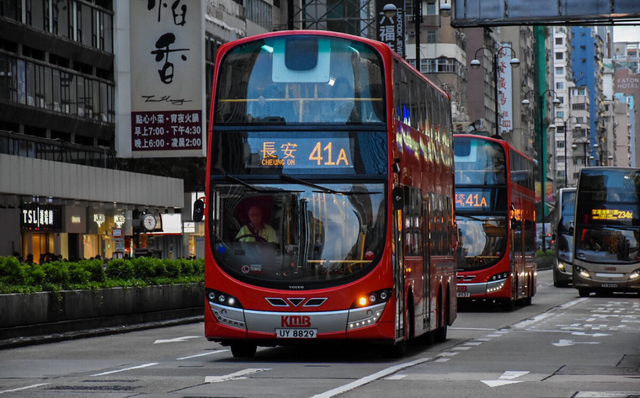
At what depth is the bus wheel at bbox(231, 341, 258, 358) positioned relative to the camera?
1738cm

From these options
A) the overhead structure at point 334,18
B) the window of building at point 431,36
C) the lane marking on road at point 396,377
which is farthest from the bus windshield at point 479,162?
the window of building at point 431,36

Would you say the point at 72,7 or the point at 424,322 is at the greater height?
the point at 72,7

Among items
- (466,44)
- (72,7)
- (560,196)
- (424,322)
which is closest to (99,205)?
(72,7)

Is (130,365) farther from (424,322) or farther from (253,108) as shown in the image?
(424,322)

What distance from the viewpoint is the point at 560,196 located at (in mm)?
54375

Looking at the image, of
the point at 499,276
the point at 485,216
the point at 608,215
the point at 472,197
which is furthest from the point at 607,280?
the point at 472,197

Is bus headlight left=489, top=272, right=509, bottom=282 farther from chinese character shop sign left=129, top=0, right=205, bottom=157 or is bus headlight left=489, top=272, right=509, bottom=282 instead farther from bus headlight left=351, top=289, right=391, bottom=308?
bus headlight left=351, top=289, right=391, bottom=308

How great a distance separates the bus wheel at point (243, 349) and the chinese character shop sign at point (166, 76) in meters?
26.0

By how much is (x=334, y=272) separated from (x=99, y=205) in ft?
121

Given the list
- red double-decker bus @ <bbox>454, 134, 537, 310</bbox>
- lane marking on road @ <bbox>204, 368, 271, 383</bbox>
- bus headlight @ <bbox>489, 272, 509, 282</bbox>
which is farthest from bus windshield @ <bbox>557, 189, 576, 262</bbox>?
lane marking on road @ <bbox>204, 368, 271, 383</bbox>

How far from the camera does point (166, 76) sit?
44.0 metres

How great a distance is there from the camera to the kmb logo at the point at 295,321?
16312 mm

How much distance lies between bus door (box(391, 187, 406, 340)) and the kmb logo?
3.91 ft

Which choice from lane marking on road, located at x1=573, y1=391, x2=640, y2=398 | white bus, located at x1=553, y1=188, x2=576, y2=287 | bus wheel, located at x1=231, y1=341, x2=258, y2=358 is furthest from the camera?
white bus, located at x1=553, y1=188, x2=576, y2=287
